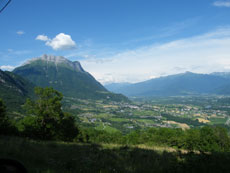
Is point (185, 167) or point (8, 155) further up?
point (185, 167)

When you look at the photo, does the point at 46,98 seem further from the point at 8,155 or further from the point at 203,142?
the point at 203,142

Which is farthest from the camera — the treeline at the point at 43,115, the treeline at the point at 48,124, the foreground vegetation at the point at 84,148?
the treeline at the point at 48,124

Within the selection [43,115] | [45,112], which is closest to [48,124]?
[43,115]

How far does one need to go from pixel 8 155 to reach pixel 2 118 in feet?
103

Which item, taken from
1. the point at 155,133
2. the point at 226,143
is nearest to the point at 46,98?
the point at 155,133

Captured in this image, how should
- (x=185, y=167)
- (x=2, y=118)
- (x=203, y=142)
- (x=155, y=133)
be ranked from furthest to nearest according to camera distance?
(x=155, y=133), (x=203, y=142), (x=2, y=118), (x=185, y=167)

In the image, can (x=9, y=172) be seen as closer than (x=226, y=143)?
Yes

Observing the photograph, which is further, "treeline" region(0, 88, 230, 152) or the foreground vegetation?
"treeline" region(0, 88, 230, 152)

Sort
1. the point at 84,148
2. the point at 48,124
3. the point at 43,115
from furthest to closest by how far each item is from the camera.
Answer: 1. the point at 48,124
2. the point at 43,115
3. the point at 84,148

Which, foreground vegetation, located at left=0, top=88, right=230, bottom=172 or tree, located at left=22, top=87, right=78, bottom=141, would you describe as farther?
tree, located at left=22, top=87, right=78, bottom=141

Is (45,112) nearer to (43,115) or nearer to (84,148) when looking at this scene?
(43,115)

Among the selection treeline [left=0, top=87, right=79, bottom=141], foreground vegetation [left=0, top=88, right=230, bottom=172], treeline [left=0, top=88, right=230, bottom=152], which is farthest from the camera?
treeline [left=0, top=88, right=230, bottom=152]

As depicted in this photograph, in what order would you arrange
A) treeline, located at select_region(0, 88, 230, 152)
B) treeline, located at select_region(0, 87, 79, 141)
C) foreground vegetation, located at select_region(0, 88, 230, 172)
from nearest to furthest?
foreground vegetation, located at select_region(0, 88, 230, 172) < treeline, located at select_region(0, 87, 79, 141) < treeline, located at select_region(0, 88, 230, 152)

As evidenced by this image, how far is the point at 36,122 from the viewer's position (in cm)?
2909
